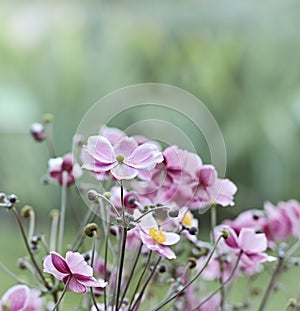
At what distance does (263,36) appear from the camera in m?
2.66

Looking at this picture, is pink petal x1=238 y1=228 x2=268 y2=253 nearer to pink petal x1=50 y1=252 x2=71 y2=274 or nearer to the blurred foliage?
pink petal x1=50 y1=252 x2=71 y2=274

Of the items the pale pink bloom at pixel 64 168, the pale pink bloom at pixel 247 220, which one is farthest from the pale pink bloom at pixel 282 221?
the pale pink bloom at pixel 64 168

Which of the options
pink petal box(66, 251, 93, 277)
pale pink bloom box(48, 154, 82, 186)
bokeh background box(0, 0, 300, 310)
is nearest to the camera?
pink petal box(66, 251, 93, 277)

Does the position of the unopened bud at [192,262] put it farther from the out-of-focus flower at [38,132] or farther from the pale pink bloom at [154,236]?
the out-of-focus flower at [38,132]

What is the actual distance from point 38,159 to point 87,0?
1.06m

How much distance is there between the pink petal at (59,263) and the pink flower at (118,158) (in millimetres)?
45

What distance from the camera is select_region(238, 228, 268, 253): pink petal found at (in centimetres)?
42

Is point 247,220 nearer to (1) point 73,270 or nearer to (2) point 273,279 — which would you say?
(2) point 273,279

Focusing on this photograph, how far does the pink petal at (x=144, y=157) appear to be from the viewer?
0.37 m

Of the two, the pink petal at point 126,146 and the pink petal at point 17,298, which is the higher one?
the pink petal at point 126,146

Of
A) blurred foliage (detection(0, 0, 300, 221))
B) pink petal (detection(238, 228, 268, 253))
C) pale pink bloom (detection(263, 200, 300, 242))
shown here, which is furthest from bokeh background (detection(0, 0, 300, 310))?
pink petal (detection(238, 228, 268, 253))

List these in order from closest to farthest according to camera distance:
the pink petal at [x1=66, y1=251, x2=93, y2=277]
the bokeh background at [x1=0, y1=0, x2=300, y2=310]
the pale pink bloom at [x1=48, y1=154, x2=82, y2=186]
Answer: the pink petal at [x1=66, y1=251, x2=93, y2=277]
the pale pink bloom at [x1=48, y1=154, x2=82, y2=186]
the bokeh background at [x1=0, y1=0, x2=300, y2=310]

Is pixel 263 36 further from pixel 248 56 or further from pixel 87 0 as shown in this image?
pixel 87 0

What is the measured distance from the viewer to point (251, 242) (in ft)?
1.38
